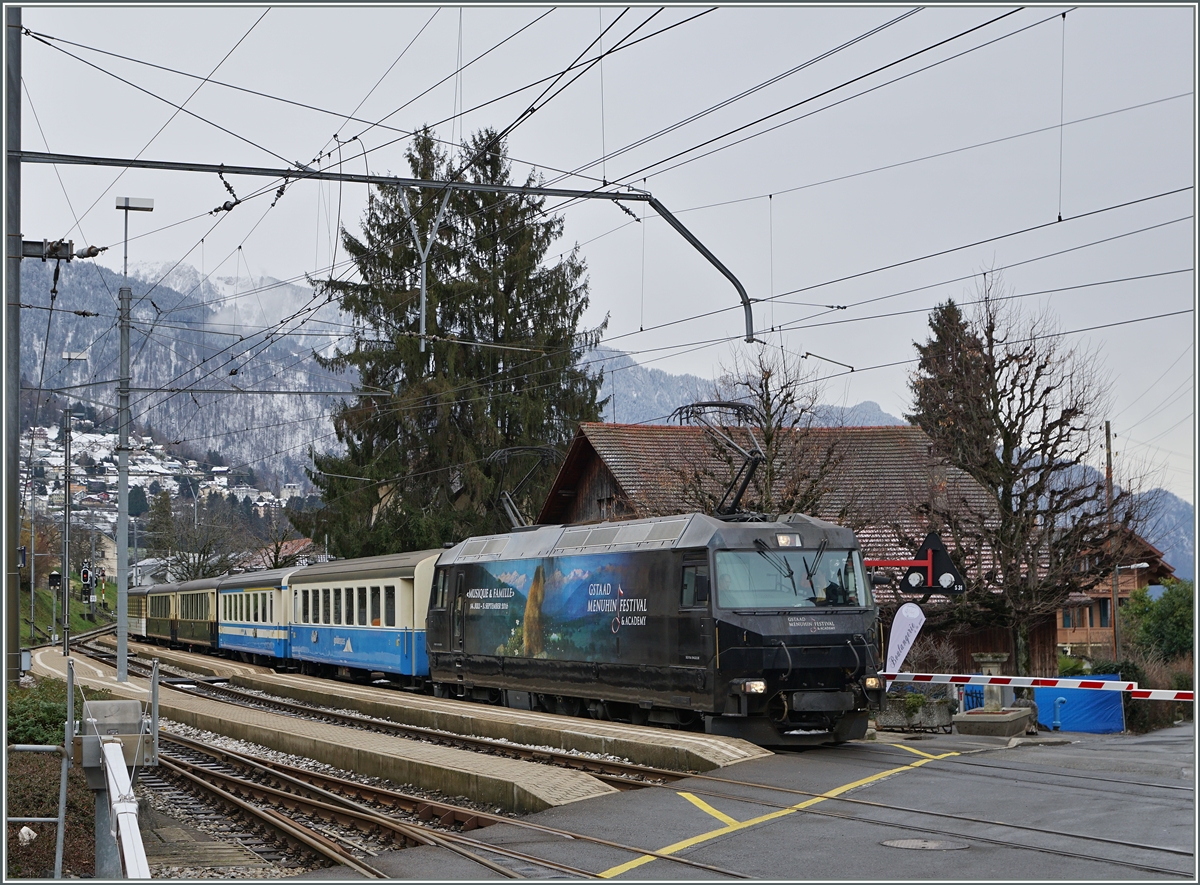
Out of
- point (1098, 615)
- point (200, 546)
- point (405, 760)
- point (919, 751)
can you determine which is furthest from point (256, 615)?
point (200, 546)

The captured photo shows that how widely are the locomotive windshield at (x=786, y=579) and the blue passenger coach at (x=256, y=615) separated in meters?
23.5

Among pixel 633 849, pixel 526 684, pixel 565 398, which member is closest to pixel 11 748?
pixel 633 849

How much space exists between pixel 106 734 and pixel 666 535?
8.61 metres

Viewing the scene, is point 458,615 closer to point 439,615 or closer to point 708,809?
point 439,615

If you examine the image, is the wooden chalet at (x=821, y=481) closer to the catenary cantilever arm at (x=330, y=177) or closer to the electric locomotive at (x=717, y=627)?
the electric locomotive at (x=717, y=627)

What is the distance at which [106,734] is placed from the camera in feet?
38.6

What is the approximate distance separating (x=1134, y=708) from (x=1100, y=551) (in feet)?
11.6

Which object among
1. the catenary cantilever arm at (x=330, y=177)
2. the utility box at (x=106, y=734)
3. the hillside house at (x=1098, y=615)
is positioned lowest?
the hillside house at (x=1098, y=615)

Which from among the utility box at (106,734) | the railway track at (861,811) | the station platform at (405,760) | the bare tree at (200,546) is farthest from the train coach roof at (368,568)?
the bare tree at (200,546)

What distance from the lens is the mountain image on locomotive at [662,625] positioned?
1672cm

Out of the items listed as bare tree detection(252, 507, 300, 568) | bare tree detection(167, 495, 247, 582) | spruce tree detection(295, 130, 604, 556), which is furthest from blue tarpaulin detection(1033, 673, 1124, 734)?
bare tree detection(167, 495, 247, 582)

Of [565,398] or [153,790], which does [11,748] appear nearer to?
[153,790]

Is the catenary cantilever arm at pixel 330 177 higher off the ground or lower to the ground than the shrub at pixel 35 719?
higher

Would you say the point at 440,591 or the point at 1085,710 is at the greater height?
the point at 440,591
